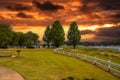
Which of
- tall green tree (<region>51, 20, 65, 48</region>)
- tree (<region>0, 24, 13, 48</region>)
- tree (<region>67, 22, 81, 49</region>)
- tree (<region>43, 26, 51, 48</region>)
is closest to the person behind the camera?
tree (<region>0, 24, 13, 48</region>)

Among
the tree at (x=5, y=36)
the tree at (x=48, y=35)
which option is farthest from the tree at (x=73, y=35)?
the tree at (x=5, y=36)

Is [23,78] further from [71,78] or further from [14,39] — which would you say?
[14,39]

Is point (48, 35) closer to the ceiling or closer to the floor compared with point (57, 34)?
closer to the ceiling

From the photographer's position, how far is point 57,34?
133 metres

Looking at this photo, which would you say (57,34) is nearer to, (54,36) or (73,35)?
(54,36)

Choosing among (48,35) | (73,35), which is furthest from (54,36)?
(48,35)

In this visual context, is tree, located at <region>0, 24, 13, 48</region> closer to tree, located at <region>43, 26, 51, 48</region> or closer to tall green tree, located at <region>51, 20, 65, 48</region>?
tall green tree, located at <region>51, 20, 65, 48</region>

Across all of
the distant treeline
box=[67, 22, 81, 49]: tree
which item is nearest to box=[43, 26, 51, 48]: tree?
the distant treeline

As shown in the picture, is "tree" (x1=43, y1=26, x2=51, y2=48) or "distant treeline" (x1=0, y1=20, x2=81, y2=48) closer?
"distant treeline" (x1=0, y1=20, x2=81, y2=48)

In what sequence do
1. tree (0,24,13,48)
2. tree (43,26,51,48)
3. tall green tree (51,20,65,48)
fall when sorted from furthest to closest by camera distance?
tree (43,26,51,48) < tall green tree (51,20,65,48) < tree (0,24,13,48)

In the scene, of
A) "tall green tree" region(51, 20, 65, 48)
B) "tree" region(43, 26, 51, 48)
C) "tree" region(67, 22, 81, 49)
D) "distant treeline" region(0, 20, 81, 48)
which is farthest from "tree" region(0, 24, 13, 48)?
"tree" region(67, 22, 81, 49)

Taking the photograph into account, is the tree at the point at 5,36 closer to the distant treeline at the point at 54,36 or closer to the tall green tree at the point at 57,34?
the distant treeline at the point at 54,36

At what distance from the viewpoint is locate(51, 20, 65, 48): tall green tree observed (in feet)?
430

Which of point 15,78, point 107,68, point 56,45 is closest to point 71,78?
point 15,78
